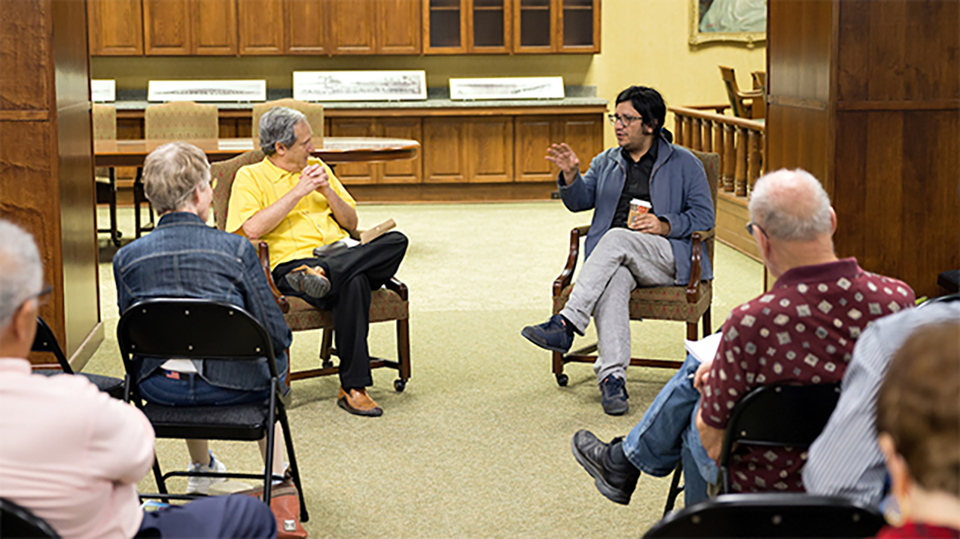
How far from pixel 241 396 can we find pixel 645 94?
85.9 inches

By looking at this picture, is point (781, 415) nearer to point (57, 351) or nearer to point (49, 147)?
point (57, 351)

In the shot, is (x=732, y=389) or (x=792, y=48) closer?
(x=732, y=389)

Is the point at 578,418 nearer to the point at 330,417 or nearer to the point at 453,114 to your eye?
the point at 330,417

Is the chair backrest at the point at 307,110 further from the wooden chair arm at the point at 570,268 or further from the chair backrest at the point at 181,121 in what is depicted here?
the wooden chair arm at the point at 570,268

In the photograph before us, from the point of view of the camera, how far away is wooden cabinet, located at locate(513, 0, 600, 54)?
1023cm

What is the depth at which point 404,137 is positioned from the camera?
32.6 ft

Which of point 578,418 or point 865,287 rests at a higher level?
point 865,287

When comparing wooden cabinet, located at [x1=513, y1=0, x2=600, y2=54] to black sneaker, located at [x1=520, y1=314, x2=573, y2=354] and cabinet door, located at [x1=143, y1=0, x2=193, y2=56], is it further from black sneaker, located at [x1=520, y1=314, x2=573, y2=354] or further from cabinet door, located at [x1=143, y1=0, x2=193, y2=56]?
black sneaker, located at [x1=520, y1=314, x2=573, y2=354]

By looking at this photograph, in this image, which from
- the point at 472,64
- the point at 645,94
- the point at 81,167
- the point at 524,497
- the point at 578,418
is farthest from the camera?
the point at 472,64

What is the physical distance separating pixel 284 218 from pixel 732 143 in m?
4.63

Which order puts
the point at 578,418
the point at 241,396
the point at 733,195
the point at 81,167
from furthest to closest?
the point at 733,195, the point at 81,167, the point at 578,418, the point at 241,396

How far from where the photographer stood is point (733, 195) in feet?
24.7

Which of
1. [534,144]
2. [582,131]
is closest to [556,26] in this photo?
[582,131]

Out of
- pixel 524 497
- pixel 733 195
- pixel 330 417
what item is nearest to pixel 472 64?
pixel 733 195
